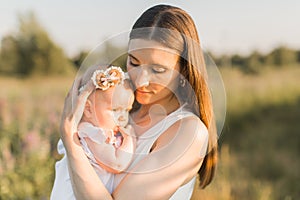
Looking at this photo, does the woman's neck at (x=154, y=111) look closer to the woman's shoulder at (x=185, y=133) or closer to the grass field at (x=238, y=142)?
the woman's shoulder at (x=185, y=133)

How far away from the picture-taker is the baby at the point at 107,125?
1.48 meters

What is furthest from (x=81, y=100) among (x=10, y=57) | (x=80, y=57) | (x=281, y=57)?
(x=10, y=57)

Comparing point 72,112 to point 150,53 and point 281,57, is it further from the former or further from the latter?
point 281,57

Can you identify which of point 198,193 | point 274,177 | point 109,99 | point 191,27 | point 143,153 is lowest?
point 274,177

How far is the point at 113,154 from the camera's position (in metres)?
1.48

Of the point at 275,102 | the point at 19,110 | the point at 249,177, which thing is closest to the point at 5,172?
the point at 19,110

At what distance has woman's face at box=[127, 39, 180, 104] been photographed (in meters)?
1.45

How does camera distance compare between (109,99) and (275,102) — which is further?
(275,102)

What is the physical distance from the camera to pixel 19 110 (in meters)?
5.10

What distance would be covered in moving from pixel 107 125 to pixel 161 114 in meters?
0.18

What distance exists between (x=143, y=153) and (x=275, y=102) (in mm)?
7643

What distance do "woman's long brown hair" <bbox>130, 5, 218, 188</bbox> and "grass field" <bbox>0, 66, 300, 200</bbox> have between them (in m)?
1.79

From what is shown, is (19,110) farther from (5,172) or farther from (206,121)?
(206,121)

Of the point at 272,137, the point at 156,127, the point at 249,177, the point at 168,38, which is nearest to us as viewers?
the point at 168,38
